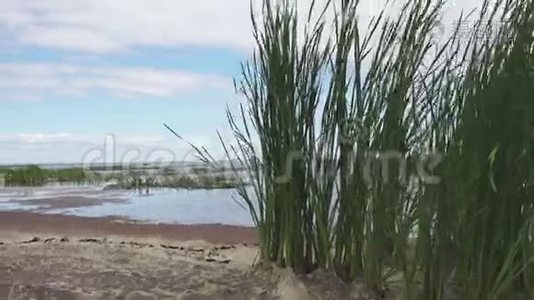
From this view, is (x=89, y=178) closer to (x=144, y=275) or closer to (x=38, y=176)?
(x=38, y=176)

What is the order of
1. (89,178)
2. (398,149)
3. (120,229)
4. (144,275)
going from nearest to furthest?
(398,149)
(144,275)
(120,229)
(89,178)

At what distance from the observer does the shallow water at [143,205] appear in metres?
6.88

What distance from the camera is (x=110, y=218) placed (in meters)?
6.99

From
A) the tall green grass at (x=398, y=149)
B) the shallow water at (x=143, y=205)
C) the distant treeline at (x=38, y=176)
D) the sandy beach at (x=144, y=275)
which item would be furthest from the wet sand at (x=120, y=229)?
the distant treeline at (x=38, y=176)

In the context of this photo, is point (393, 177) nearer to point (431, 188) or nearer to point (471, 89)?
point (431, 188)

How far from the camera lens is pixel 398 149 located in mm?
2881

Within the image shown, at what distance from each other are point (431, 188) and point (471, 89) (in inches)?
13.8

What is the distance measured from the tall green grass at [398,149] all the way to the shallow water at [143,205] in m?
2.60

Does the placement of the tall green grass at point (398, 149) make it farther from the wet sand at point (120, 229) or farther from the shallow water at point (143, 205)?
the shallow water at point (143, 205)

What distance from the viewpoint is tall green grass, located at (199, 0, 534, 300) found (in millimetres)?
2562

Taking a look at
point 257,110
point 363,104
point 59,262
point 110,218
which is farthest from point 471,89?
point 110,218

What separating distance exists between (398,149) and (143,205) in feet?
18.1

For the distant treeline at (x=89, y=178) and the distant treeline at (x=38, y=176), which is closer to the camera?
the distant treeline at (x=89, y=178)

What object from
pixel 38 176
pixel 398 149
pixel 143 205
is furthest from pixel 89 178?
pixel 398 149
